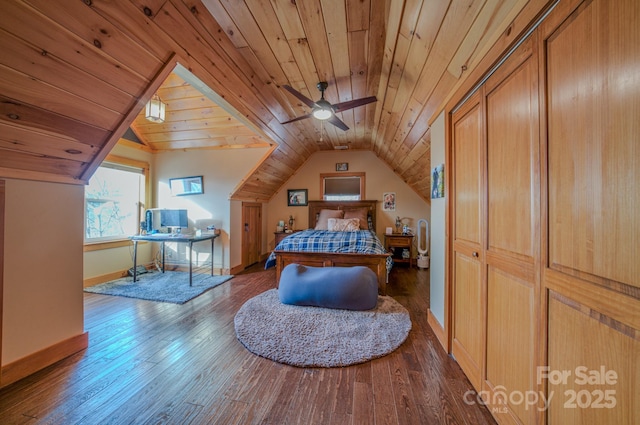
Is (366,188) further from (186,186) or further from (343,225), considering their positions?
(186,186)

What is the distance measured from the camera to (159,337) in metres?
2.05

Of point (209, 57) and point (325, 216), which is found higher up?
point (209, 57)

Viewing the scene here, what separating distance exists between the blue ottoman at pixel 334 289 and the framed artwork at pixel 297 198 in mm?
3015

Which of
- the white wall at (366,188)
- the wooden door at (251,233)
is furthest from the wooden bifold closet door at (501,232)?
the wooden door at (251,233)

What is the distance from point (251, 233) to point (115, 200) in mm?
2338

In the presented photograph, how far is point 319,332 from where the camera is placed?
6.84 ft

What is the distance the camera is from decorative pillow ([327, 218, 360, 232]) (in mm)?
4551

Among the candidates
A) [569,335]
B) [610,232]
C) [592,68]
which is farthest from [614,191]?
[569,335]

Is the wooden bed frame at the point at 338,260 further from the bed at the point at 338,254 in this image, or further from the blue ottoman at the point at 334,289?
the blue ottoman at the point at 334,289

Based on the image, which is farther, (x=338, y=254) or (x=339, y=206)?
(x=339, y=206)

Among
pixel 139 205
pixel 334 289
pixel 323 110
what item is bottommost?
pixel 334 289

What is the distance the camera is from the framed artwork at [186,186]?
168 inches

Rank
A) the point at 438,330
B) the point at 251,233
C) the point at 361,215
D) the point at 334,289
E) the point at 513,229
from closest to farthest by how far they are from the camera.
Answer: the point at 513,229
the point at 438,330
the point at 334,289
the point at 251,233
the point at 361,215

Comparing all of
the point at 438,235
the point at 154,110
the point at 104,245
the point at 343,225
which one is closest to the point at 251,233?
the point at 343,225
